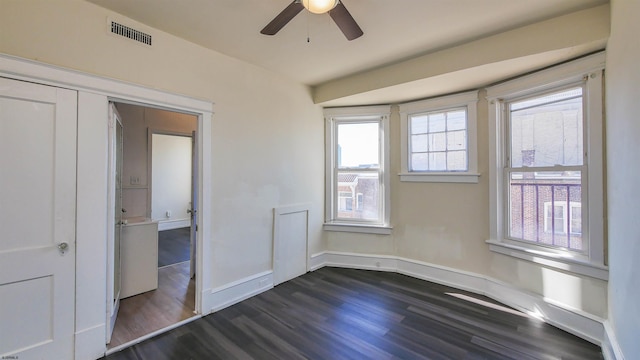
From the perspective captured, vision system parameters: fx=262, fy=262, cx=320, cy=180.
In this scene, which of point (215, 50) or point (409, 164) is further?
point (409, 164)

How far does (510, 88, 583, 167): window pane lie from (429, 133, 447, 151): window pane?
0.73 m

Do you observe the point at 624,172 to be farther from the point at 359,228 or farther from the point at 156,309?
the point at 156,309

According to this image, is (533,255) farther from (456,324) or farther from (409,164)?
(409,164)

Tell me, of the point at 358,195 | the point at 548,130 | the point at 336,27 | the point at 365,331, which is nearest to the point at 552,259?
the point at 548,130

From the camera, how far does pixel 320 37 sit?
244 centimetres

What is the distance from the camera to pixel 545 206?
2648mm

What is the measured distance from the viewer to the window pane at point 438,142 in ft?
11.3

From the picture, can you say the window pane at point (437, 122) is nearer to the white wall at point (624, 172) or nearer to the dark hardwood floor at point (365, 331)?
the white wall at point (624, 172)

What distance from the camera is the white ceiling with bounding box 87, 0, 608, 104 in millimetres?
1983

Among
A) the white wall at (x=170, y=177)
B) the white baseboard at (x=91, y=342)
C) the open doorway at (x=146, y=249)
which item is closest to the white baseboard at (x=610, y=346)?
the open doorway at (x=146, y=249)

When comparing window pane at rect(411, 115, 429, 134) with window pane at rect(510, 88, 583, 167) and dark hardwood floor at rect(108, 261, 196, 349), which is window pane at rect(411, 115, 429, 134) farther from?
dark hardwood floor at rect(108, 261, 196, 349)

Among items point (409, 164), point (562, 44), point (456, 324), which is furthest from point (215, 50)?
point (456, 324)

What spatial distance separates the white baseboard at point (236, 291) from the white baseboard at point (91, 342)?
0.78m

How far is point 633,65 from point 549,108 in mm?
1192
